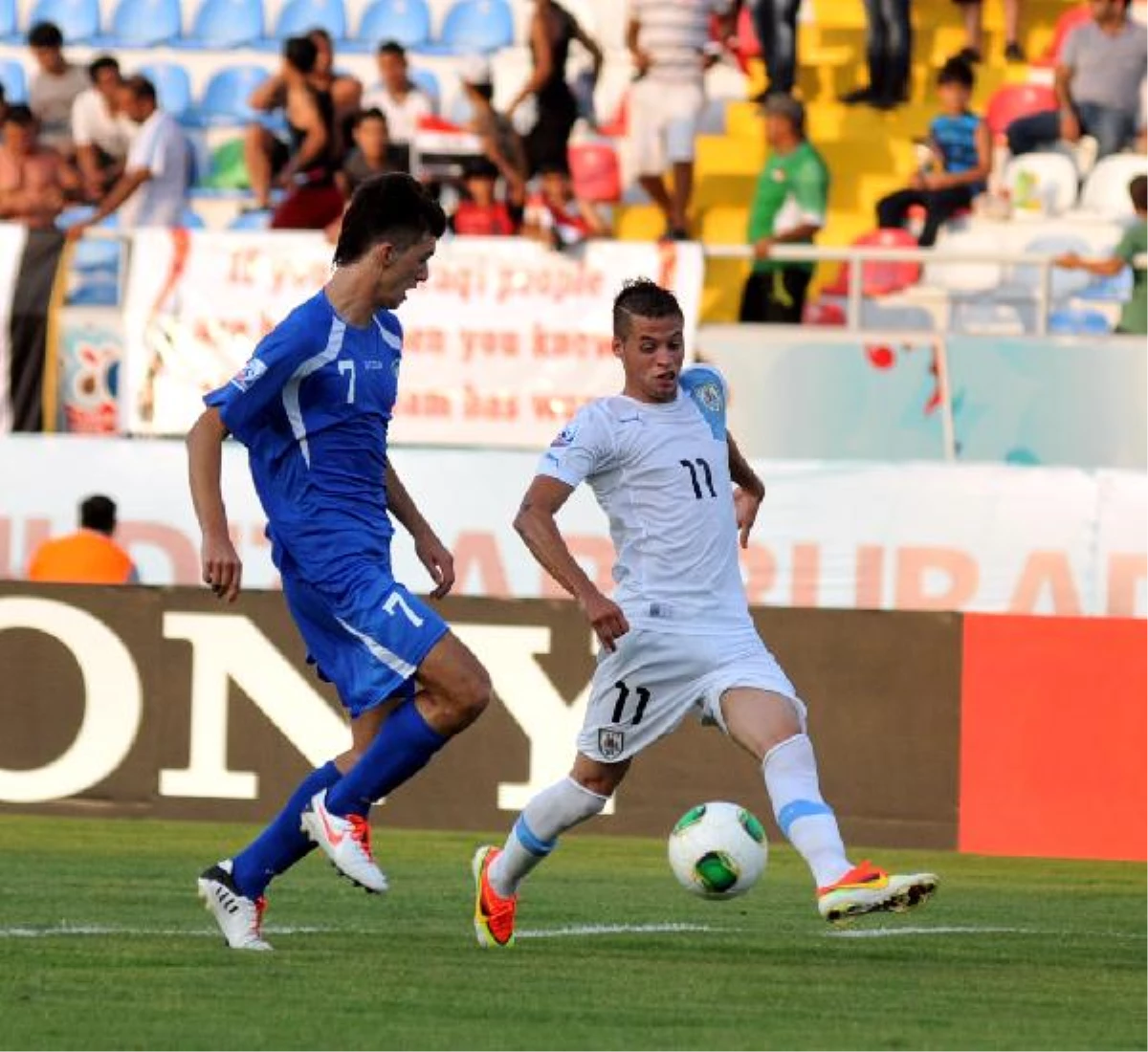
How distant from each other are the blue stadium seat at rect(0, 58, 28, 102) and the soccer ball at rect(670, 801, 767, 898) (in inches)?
558

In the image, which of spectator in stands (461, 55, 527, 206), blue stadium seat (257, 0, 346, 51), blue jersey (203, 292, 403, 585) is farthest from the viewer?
blue stadium seat (257, 0, 346, 51)

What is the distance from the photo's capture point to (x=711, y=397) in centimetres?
902

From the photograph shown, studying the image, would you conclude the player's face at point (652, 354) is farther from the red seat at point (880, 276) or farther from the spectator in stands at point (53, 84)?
the spectator in stands at point (53, 84)

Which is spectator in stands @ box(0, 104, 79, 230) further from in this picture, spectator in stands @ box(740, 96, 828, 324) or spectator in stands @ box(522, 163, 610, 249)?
spectator in stands @ box(740, 96, 828, 324)

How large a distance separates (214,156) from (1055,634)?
929cm

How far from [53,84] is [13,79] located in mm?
1266

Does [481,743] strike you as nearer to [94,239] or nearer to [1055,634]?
[1055,634]

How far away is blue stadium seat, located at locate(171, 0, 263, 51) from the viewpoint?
2284cm

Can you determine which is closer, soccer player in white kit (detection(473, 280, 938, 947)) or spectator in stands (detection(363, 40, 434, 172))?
soccer player in white kit (detection(473, 280, 938, 947))

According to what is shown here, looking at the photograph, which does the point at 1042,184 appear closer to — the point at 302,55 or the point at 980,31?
the point at 980,31

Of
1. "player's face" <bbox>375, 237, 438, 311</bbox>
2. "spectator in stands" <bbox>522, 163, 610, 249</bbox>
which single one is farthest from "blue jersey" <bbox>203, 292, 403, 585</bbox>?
"spectator in stands" <bbox>522, 163, 610, 249</bbox>

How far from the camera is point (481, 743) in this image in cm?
1417

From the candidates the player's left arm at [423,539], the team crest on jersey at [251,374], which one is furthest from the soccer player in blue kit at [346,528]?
the player's left arm at [423,539]

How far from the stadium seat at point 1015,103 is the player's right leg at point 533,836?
12.0 meters
